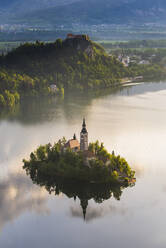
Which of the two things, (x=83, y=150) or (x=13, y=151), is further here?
(x=13, y=151)

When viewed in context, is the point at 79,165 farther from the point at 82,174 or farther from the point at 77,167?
the point at 82,174

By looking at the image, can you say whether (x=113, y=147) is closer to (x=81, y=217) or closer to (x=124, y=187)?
(x=124, y=187)

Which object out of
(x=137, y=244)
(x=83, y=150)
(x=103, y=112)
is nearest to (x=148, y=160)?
(x=83, y=150)

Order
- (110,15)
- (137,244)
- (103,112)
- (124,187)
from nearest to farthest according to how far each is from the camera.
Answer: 1. (137,244)
2. (124,187)
3. (103,112)
4. (110,15)

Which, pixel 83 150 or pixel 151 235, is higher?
pixel 83 150

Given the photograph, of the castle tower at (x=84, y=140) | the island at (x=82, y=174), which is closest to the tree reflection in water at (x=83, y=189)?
the island at (x=82, y=174)

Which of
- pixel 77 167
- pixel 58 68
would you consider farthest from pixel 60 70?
pixel 77 167

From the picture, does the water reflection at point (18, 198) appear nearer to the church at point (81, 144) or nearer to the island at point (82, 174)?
the island at point (82, 174)
